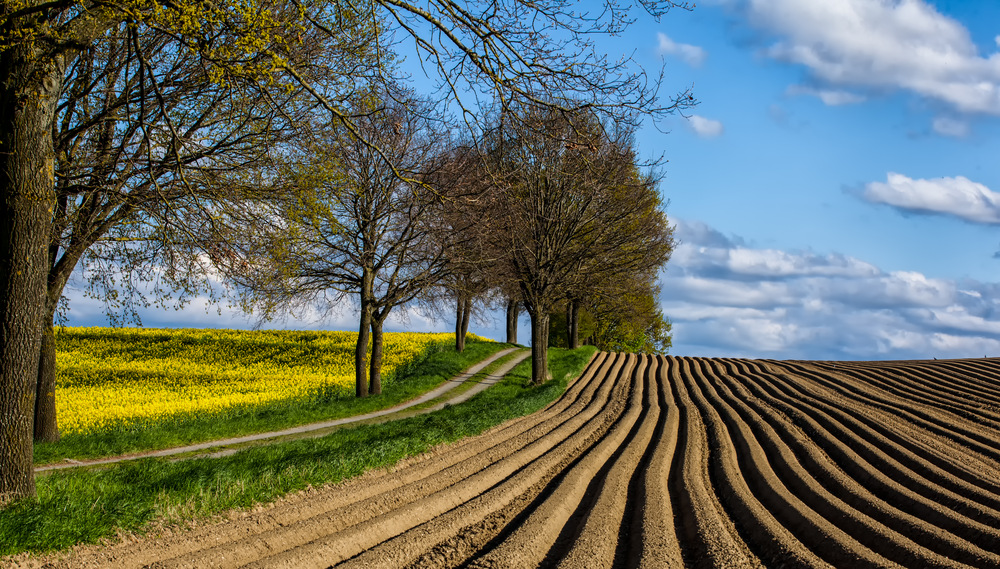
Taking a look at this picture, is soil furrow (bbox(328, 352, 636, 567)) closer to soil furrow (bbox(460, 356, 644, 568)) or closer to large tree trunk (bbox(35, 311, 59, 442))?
soil furrow (bbox(460, 356, 644, 568))

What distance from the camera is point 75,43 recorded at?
28.6 feet

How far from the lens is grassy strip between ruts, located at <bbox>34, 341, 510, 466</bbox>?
14.5 m

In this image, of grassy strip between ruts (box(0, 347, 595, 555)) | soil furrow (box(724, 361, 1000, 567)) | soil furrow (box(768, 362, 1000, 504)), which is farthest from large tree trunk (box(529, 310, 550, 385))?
grassy strip between ruts (box(0, 347, 595, 555))

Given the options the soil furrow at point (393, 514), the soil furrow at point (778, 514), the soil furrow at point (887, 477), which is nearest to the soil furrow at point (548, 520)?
the soil furrow at point (393, 514)

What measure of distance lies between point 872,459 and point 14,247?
14426 mm

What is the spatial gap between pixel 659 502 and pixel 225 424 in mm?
12255

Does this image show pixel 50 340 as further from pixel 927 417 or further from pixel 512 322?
pixel 512 322

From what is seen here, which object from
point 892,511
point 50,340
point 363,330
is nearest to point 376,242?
point 363,330

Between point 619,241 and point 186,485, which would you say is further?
point 619,241

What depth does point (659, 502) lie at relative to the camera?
986 cm

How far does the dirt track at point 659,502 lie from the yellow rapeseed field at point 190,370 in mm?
10738

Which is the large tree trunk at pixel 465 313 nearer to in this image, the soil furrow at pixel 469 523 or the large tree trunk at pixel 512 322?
the large tree trunk at pixel 512 322

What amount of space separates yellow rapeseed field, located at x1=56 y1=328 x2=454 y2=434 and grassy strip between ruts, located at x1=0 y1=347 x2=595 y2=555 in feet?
26.3

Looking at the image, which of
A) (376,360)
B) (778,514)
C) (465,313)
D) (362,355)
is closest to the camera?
(778,514)
